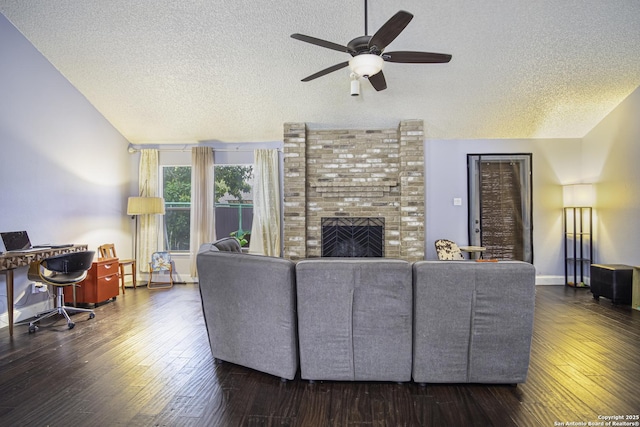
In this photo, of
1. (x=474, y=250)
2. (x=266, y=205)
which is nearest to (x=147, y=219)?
(x=266, y=205)

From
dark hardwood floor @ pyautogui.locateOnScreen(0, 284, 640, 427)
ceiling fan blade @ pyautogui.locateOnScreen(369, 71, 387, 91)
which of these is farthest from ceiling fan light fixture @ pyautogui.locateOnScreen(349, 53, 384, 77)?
dark hardwood floor @ pyautogui.locateOnScreen(0, 284, 640, 427)

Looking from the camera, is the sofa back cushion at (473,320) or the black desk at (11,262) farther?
the black desk at (11,262)

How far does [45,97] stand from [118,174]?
159 cm

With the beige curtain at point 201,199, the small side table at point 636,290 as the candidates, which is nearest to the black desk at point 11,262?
the beige curtain at point 201,199

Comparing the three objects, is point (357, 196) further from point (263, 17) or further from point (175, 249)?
point (175, 249)

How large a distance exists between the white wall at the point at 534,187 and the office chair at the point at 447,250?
0.97 feet

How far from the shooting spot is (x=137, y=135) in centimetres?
560

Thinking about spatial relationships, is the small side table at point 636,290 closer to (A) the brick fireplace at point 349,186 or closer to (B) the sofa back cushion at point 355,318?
(A) the brick fireplace at point 349,186

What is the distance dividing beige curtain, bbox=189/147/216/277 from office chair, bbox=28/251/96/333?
1939 mm

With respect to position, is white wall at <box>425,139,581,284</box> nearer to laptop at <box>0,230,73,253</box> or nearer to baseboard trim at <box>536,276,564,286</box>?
baseboard trim at <box>536,276,564,286</box>

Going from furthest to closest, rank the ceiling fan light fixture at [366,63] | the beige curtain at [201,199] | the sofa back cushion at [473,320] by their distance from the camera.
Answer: the beige curtain at [201,199], the ceiling fan light fixture at [366,63], the sofa back cushion at [473,320]

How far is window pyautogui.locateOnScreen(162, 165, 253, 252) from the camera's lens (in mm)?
5859

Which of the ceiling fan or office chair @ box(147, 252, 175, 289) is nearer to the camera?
the ceiling fan

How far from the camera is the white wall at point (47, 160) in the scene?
3586 mm
